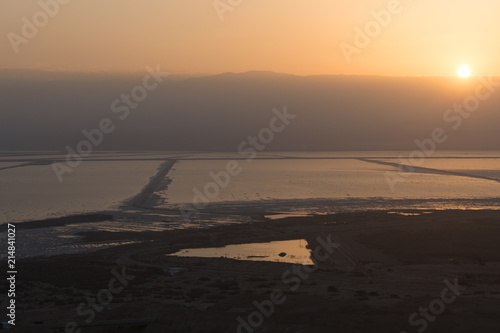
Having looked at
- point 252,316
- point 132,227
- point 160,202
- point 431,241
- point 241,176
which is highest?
point 241,176

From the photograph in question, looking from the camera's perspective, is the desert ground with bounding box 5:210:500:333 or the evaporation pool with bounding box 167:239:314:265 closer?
the desert ground with bounding box 5:210:500:333

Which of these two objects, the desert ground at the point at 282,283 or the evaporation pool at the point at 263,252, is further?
the evaporation pool at the point at 263,252

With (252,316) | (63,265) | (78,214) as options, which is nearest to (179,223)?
(78,214)

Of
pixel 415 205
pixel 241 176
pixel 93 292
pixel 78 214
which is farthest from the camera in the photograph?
pixel 241 176

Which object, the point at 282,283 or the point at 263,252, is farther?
the point at 263,252

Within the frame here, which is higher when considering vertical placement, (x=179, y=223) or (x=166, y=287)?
(x=179, y=223)

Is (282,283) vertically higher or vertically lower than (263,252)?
lower

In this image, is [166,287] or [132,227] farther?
[132,227]

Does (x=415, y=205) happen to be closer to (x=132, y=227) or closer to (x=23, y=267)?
(x=132, y=227)

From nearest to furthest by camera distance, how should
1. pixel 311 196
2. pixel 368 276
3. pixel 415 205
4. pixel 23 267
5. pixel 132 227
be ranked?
pixel 368 276, pixel 23 267, pixel 132 227, pixel 415 205, pixel 311 196
